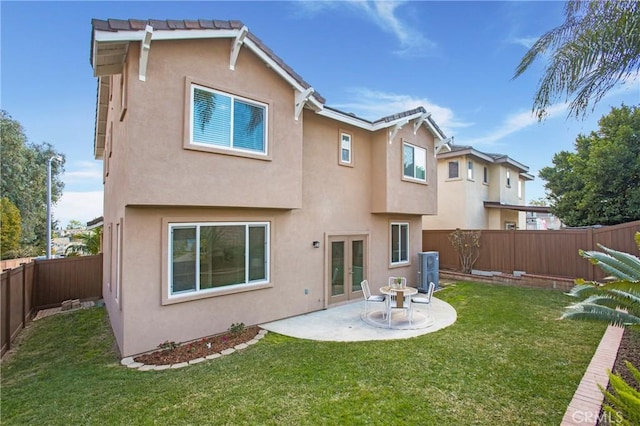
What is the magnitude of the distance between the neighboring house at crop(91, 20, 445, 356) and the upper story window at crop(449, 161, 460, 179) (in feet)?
32.4

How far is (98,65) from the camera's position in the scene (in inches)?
304

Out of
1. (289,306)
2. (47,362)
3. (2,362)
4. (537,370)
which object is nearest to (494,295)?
(537,370)

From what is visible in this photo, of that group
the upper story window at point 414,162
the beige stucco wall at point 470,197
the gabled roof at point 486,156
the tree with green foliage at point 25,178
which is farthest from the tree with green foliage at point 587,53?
the tree with green foliage at point 25,178

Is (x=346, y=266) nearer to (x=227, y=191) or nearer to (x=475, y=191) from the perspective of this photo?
(x=227, y=191)

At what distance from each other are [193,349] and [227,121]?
574cm

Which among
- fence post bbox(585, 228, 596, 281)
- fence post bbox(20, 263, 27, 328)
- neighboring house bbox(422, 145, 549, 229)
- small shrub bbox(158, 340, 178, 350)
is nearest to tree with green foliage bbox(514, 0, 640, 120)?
fence post bbox(585, 228, 596, 281)

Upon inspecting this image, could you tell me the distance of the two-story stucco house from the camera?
2039 cm

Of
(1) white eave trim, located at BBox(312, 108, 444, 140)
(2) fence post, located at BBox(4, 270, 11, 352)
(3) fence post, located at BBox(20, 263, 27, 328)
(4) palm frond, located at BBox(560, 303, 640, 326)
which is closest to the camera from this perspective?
(4) palm frond, located at BBox(560, 303, 640, 326)

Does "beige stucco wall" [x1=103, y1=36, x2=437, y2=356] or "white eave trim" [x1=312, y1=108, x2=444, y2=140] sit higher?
"white eave trim" [x1=312, y1=108, x2=444, y2=140]

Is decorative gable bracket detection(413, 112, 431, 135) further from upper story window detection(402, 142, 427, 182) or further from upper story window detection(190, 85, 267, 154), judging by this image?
upper story window detection(190, 85, 267, 154)

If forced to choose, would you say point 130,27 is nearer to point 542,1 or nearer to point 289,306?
point 289,306

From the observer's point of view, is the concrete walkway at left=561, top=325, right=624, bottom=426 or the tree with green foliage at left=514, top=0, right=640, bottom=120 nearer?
the concrete walkway at left=561, top=325, right=624, bottom=426

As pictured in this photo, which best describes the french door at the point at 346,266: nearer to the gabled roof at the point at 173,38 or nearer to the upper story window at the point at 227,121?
the gabled roof at the point at 173,38

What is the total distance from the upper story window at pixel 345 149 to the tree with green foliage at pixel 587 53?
5.64m
